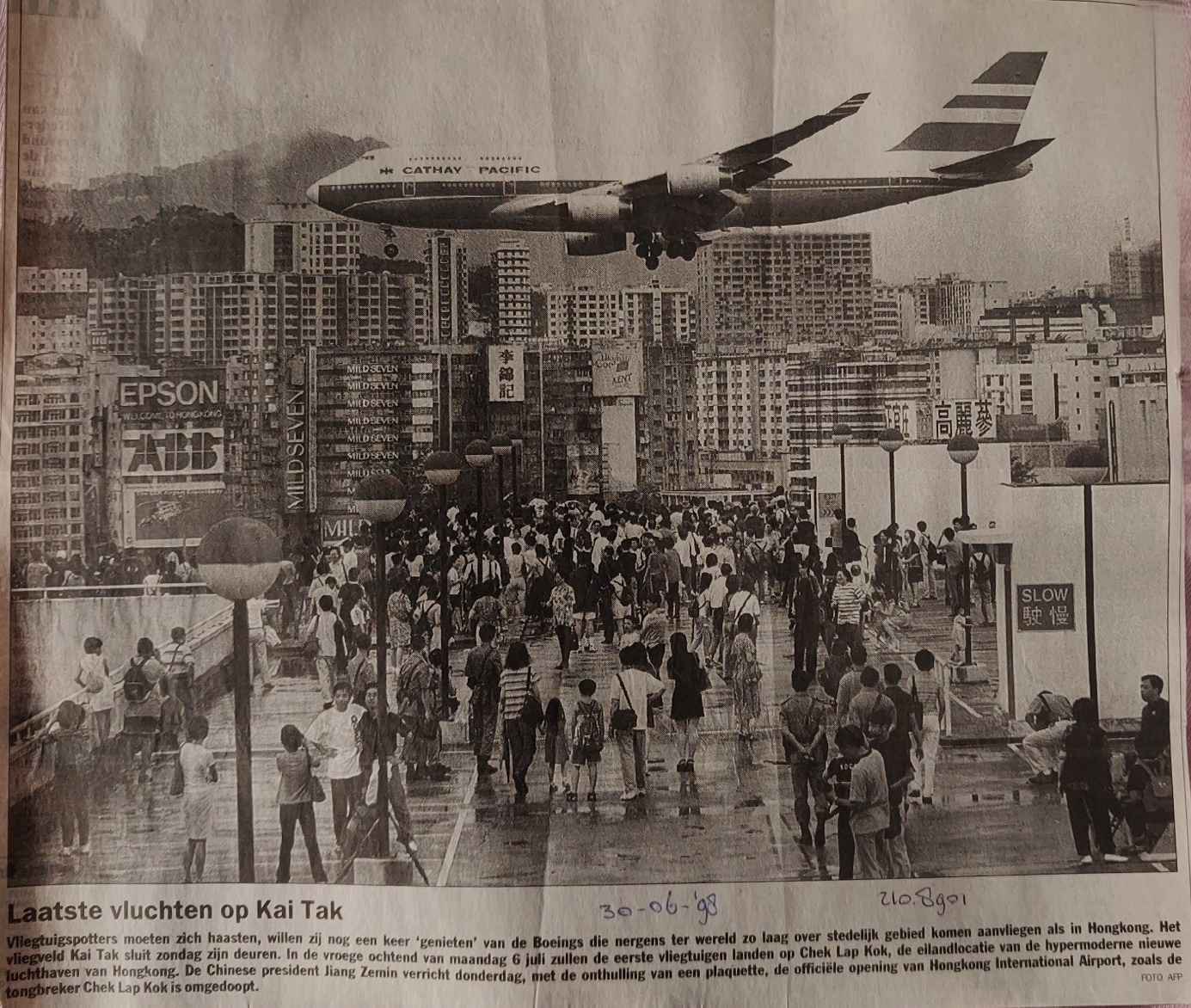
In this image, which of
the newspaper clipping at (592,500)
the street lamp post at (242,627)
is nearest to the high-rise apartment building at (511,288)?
the newspaper clipping at (592,500)

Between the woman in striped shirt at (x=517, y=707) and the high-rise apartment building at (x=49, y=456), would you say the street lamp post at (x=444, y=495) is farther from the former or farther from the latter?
the high-rise apartment building at (x=49, y=456)

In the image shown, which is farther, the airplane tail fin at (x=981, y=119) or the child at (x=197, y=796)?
the airplane tail fin at (x=981, y=119)

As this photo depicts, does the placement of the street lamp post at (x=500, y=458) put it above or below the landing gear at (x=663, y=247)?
below

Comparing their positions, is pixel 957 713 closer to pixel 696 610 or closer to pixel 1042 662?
pixel 1042 662

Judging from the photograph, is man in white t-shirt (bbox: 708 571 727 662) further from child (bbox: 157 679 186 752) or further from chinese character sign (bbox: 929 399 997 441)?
child (bbox: 157 679 186 752)

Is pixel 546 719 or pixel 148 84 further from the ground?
pixel 148 84

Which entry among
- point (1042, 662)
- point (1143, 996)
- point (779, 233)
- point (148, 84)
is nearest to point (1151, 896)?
point (1143, 996)

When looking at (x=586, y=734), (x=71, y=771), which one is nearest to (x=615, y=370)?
(x=586, y=734)

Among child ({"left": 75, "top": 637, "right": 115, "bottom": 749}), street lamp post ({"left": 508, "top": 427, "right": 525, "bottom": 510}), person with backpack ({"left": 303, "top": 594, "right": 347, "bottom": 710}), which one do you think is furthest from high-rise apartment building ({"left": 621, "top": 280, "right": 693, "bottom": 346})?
child ({"left": 75, "top": 637, "right": 115, "bottom": 749})
